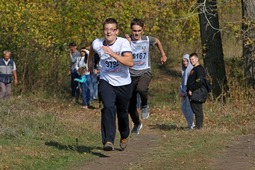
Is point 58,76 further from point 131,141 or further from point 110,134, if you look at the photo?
point 110,134

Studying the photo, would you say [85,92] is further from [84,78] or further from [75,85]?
[75,85]

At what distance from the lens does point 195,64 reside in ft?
47.3

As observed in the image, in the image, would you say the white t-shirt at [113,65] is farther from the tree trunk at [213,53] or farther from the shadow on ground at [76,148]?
the tree trunk at [213,53]

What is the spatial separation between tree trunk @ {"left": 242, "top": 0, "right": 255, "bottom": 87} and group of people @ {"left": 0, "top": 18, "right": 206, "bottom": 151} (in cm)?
420

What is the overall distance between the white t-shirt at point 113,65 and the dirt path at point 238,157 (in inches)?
70.6

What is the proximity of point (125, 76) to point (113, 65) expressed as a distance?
253 mm

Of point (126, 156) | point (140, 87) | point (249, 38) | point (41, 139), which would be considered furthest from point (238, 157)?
point (249, 38)

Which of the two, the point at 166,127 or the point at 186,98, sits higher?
the point at 186,98

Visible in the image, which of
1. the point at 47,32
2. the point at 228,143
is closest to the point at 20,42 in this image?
the point at 47,32

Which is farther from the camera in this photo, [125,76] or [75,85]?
[75,85]

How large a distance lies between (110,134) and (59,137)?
2.62 metres

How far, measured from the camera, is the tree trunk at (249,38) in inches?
762

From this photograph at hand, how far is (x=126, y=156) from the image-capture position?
10969mm

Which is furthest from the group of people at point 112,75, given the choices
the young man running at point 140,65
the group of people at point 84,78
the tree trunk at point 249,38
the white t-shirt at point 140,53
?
the group of people at point 84,78
